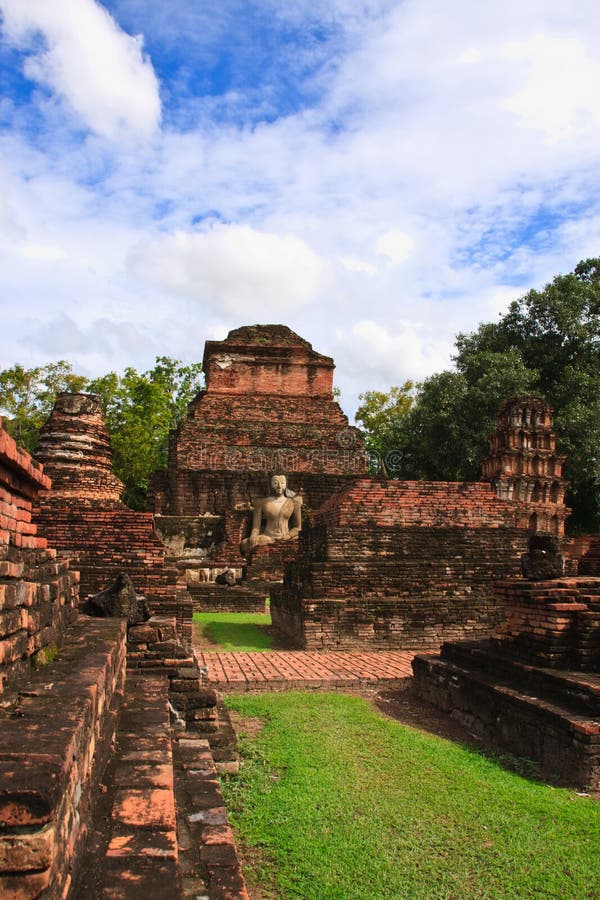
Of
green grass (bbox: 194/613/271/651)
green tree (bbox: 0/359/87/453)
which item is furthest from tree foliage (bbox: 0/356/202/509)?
green grass (bbox: 194/613/271/651)

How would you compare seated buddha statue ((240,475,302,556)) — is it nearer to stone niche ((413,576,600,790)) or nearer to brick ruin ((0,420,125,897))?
stone niche ((413,576,600,790))

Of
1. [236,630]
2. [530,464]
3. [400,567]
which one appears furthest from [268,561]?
Answer: [530,464]

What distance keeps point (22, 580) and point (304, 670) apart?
489 cm

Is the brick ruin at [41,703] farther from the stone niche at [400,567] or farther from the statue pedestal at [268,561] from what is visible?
the statue pedestal at [268,561]

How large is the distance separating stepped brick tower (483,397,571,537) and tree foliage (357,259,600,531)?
118 inches

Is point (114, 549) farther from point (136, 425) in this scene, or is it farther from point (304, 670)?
point (136, 425)

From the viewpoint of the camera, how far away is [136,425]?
30219 mm

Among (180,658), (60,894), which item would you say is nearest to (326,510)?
(180,658)

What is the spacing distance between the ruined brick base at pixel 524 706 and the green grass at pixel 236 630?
A: 3.55 m

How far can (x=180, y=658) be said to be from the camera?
4930 millimetres

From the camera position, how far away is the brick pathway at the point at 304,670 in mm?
6586

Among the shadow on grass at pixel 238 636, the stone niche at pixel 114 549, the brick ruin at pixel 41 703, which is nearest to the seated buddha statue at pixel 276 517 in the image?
the shadow on grass at pixel 238 636

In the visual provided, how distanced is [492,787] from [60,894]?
2.96 meters

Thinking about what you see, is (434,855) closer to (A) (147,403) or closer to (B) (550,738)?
(B) (550,738)
